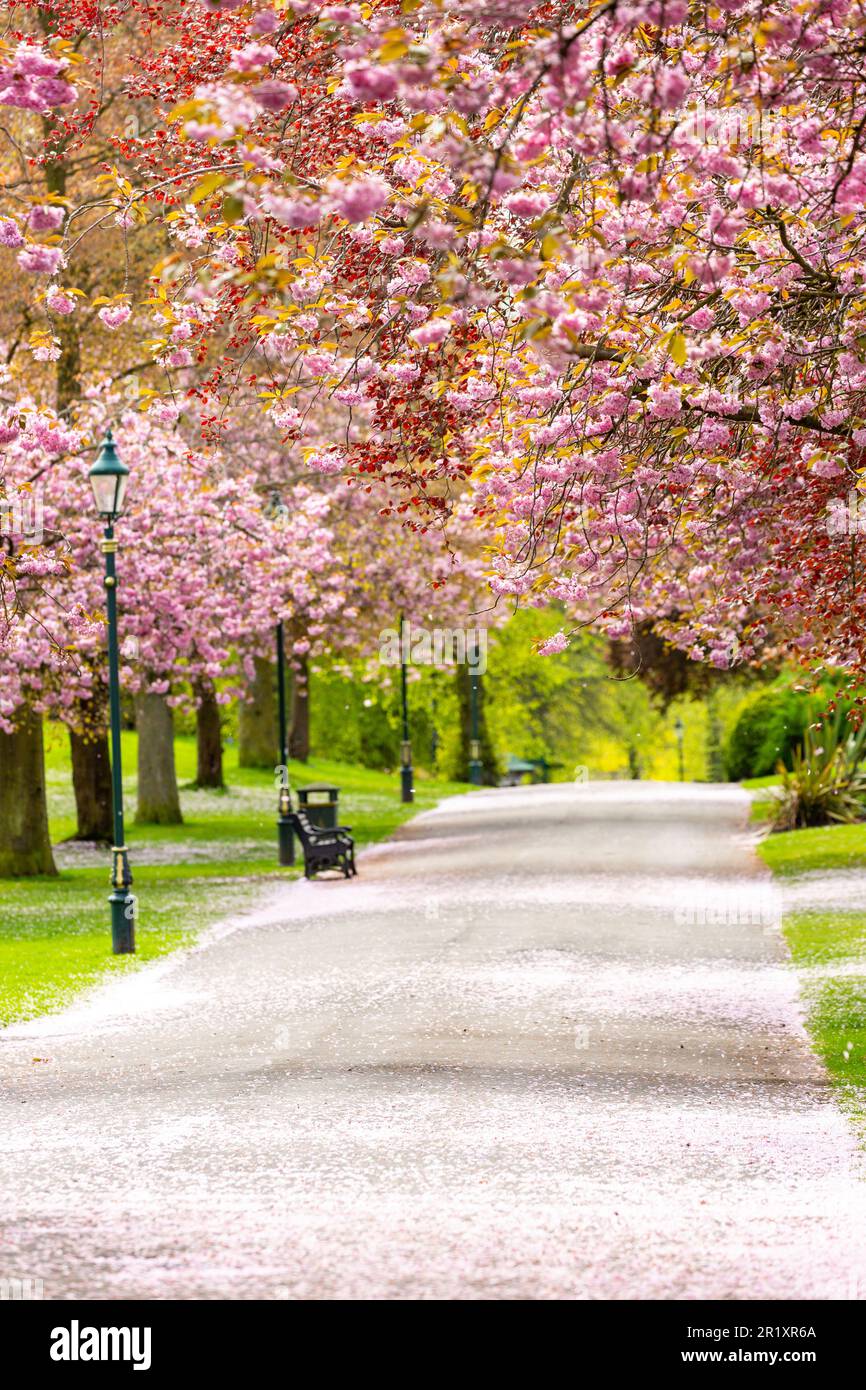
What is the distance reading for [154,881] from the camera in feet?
84.7

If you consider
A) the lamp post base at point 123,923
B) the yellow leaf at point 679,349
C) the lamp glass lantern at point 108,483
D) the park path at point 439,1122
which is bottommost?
the park path at point 439,1122

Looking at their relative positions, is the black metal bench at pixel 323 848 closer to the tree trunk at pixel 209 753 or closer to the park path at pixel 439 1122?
the park path at pixel 439 1122

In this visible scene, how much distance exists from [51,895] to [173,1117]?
1420 cm

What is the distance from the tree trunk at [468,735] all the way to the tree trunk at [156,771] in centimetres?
1902

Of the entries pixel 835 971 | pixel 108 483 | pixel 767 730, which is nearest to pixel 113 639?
pixel 108 483

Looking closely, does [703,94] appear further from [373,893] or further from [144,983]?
[373,893]

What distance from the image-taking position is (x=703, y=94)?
32.1ft

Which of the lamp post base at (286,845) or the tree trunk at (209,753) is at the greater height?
the tree trunk at (209,753)

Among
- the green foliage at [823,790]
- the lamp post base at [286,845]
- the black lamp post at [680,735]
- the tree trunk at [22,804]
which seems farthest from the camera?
the black lamp post at [680,735]

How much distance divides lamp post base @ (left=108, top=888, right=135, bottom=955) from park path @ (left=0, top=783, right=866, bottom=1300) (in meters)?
0.86

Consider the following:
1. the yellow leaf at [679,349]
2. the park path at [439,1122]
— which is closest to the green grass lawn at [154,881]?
the park path at [439,1122]

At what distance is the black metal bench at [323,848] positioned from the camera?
82.9 feet
